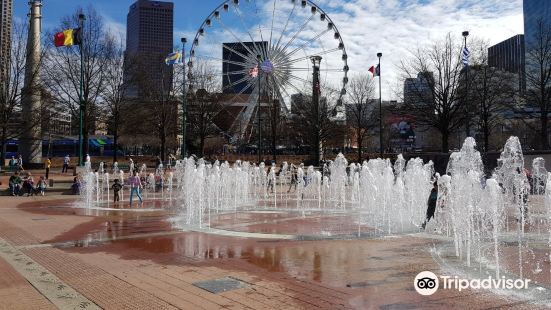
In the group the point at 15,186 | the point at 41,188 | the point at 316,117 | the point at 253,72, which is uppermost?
the point at 253,72

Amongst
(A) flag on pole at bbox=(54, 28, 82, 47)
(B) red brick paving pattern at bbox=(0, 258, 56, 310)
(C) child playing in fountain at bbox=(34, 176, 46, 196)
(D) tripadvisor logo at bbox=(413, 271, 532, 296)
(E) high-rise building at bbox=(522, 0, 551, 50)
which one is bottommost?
(B) red brick paving pattern at bbox=(0, 258, 56, 310)

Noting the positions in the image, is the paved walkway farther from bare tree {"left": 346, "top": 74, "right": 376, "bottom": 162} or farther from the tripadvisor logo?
bare tree {"left": 346, "top": 74, "right": 376, "bottom": 162}

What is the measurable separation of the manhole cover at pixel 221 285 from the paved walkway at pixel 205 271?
0.03 meters

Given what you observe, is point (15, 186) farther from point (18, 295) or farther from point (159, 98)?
point (18, 295)

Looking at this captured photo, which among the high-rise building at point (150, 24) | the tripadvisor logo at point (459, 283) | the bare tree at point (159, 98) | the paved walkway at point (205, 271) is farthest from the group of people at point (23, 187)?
the high-rise building at point (150, 24)

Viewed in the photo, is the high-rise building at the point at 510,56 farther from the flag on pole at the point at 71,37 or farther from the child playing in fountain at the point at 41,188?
the child playing in fountain at the point at 41,188

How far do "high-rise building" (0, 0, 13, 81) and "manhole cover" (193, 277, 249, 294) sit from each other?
33.0 meters

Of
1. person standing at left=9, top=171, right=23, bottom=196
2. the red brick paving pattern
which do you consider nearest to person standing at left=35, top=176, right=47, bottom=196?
person standing at left=9, top=171, right=23, bottom=196

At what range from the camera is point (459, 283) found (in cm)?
739

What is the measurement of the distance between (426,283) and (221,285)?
312 cm

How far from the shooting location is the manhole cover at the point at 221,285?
725cm

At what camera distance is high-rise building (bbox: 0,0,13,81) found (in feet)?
114

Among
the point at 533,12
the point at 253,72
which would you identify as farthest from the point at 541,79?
the point at 533,12

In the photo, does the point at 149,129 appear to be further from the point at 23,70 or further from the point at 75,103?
the point at 23,70
